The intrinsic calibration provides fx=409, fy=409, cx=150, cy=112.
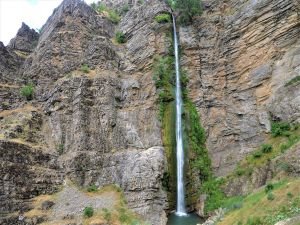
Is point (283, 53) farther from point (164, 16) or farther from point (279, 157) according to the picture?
point (164, 16)

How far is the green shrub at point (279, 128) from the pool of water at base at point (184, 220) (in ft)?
30.1

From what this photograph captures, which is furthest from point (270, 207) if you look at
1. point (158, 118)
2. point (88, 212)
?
point (158, 118)

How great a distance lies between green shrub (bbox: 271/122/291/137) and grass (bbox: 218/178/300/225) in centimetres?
753

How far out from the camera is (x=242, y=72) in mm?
38969

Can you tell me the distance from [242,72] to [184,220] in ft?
50.2

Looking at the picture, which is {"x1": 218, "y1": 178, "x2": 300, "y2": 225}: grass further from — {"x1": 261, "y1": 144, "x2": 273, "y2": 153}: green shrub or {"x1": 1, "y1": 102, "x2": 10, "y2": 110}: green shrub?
{"x1": 1, "y1": 102, "x2": 10, "y2": 110}: green shrub

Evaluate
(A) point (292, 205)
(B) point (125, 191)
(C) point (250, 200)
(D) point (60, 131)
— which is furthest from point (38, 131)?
(A) point (292, 205)

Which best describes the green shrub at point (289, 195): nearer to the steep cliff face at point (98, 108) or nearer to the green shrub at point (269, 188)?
the green shrub at point (269, 188)

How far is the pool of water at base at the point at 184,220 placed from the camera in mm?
31672

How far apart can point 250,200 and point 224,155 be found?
402 inches

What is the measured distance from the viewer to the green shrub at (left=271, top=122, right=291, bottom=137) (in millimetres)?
32469

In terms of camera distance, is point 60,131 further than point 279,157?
Yes

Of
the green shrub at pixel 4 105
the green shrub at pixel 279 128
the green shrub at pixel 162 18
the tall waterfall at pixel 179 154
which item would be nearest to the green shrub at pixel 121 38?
the green shrub at pixel 162 18

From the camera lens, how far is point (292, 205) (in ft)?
68.1
